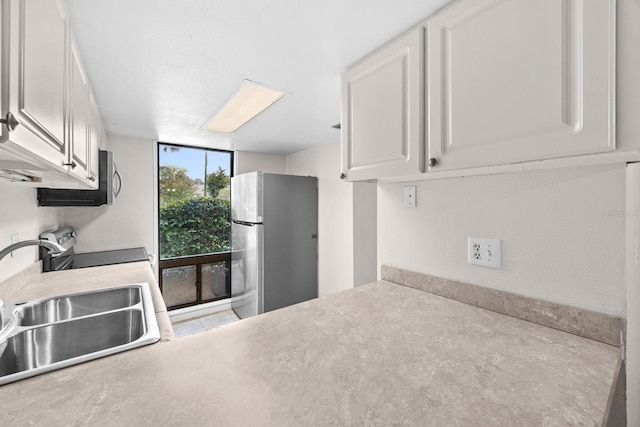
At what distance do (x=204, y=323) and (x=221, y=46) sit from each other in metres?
3.02

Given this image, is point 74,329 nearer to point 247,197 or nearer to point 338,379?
point 338,379

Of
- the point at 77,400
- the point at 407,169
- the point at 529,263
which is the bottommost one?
the point at 77,400

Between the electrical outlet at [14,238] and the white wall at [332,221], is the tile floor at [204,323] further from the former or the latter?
the electrical outlet at [14,238]

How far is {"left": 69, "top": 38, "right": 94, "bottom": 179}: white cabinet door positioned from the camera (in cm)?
108

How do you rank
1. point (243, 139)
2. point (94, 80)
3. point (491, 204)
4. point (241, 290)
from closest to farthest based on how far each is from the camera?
point (491, 204)
point (94, 80)
point (243, 139)
point (241, 290)

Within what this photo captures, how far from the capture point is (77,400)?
60 cm

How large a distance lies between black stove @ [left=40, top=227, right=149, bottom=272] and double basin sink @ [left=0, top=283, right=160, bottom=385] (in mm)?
475

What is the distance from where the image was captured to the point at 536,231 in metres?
1.01

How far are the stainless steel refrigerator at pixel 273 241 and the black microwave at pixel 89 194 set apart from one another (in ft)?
4.23

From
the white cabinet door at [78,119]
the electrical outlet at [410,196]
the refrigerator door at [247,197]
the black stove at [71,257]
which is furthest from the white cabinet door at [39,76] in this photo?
the refrigerator door at [247,197]

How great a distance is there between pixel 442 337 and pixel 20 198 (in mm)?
2382

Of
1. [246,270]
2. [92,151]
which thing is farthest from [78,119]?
[246,270]

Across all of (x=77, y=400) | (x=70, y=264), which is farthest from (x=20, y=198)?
(x=77, y=400)

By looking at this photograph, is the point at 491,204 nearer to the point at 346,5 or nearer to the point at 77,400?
the point at 346,5
